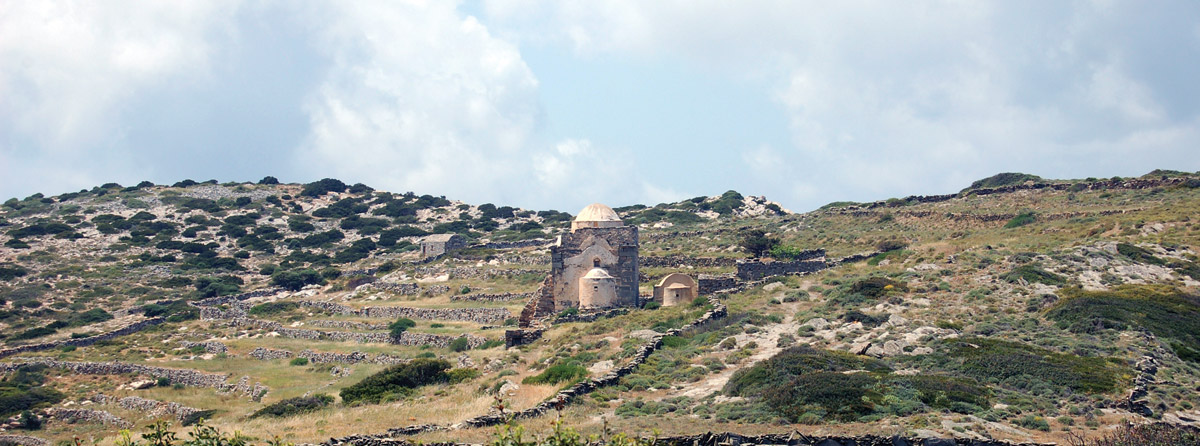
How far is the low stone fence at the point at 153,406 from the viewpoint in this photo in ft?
105

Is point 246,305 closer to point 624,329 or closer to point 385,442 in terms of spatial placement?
point 624,329

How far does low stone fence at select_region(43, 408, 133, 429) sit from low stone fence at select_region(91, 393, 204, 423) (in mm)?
996

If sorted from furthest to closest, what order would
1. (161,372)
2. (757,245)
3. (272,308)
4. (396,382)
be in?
1. (272,308)
2. (757,245)
3. (161,372)
4. (396,382)

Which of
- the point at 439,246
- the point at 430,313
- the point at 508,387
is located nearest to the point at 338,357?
the point at 430,313

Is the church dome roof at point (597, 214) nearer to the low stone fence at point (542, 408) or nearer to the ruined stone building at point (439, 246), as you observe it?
the low stone fence at point (542, 408)

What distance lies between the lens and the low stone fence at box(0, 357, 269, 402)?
114 ft

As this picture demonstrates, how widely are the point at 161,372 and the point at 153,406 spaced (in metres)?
5.21

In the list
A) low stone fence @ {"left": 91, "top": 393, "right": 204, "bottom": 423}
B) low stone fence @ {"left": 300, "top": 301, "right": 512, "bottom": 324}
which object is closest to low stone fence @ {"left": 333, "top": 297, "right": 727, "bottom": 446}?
low stone fence @ {"left": 300, "top": 301, "right": 512, "bottom": 324}

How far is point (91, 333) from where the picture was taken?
50.1m

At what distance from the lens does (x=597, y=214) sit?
1641 inches

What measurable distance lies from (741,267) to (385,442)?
2947 cm

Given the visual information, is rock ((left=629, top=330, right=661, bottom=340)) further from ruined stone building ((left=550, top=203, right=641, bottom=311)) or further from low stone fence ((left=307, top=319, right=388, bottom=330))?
low stone fence ((left=307, top=319, right=388, bottom=330))

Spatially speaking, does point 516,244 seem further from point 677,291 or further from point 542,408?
point 542,408

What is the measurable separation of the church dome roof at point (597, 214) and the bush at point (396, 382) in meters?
13.6
